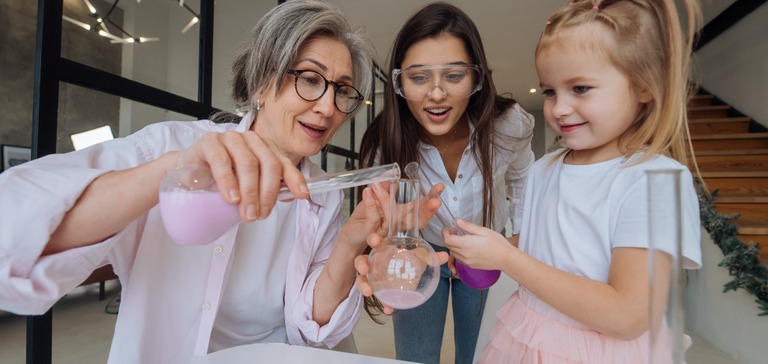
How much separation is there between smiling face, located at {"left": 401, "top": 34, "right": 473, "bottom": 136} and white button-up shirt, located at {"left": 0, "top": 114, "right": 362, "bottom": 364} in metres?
0.46

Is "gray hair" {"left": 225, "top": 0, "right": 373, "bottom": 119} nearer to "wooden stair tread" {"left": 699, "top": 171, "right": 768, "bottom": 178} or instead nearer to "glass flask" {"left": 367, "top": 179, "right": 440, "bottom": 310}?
"glass flask" {"left": 367, "top": 179, "right": 440, "bottom": 310}

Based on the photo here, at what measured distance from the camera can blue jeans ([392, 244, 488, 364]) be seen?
5.49ft

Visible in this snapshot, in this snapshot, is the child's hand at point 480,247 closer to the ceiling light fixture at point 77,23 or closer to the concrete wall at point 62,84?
the concrete wall at point 62,84

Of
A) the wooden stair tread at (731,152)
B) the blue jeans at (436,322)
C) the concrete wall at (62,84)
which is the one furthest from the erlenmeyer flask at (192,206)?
the wooden stair tread at (731,152)

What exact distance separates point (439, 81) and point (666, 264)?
1.20 m

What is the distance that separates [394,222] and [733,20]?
631cm

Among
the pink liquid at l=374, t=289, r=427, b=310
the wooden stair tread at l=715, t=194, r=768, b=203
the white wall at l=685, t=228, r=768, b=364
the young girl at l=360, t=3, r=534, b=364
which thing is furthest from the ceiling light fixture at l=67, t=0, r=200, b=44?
the wooden stair tread at l=715, t=194, r=768, b=203

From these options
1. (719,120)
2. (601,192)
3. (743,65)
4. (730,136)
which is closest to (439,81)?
(601,192)

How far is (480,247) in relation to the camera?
92cm

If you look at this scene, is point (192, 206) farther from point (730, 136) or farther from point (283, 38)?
point (730, 136)

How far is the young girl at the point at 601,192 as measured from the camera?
33.5 inches

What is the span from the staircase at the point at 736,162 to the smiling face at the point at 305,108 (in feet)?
9.95

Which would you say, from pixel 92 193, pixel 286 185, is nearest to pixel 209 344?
pixel 92 193

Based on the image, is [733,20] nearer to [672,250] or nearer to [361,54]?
[361,54]
